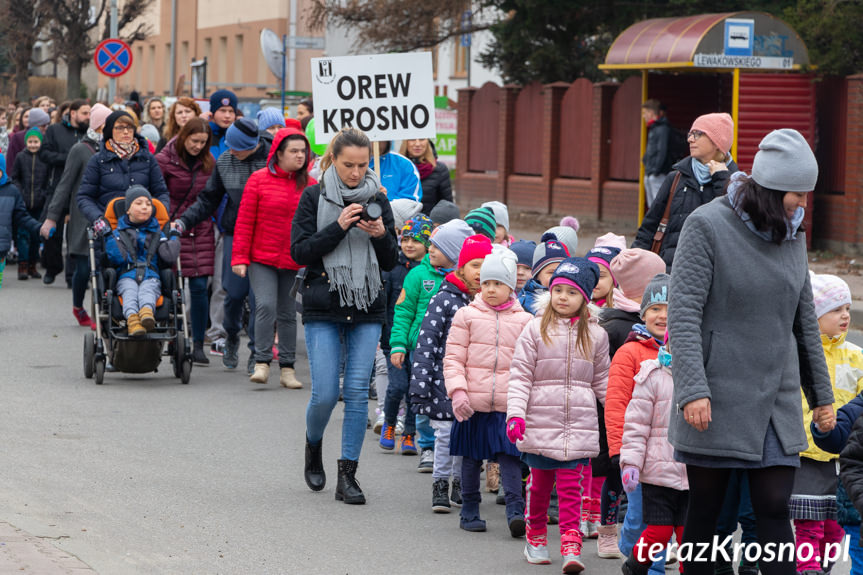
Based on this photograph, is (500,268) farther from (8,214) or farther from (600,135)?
(600,135)

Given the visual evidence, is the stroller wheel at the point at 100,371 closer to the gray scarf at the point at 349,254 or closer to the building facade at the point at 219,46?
the gray scarf at the point at 349,254

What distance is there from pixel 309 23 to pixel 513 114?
598 cm

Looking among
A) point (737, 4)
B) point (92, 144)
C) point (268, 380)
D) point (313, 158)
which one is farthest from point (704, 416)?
point (737, 4)

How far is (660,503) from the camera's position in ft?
20.4

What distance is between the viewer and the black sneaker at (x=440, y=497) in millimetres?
7766

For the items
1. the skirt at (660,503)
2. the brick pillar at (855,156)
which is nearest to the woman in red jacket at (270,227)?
the skirt at (660,503)

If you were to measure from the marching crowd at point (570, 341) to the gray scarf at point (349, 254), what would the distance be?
0.01 m

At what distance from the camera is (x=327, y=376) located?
7.91 metres

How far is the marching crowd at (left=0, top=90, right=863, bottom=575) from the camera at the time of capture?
540 centimetres

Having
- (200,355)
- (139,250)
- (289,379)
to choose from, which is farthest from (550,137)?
(139,250)

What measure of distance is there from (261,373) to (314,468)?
336cm

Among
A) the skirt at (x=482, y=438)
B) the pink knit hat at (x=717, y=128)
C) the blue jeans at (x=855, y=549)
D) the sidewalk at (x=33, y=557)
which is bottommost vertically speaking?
the sidewalk at (x=33, y=557)

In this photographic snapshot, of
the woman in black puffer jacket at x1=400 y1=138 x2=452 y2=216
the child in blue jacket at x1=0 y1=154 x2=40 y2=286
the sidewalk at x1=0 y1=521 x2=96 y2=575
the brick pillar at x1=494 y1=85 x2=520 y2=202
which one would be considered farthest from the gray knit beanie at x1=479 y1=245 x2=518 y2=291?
the brick pillar at x1=494 y1=85 x2=520 y2=202

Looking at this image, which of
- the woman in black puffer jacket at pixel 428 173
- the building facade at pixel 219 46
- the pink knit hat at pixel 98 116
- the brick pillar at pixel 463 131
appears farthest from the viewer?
the building facade at pixel 219 46
